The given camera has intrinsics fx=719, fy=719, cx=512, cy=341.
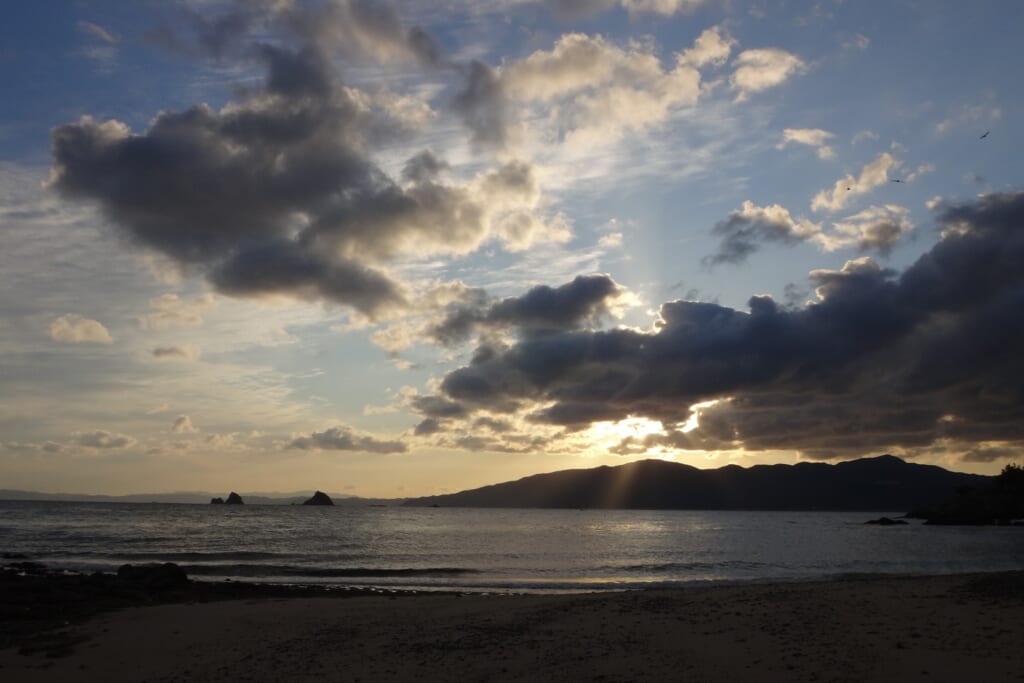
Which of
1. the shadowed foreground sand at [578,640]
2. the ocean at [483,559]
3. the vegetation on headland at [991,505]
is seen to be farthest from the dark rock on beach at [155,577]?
the vegetation on headland at [991,505]

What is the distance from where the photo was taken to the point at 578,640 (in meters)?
17.2

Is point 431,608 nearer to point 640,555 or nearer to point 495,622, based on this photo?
point 495,622

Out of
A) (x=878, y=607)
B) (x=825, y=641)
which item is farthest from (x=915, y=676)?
(x=878, y=607)

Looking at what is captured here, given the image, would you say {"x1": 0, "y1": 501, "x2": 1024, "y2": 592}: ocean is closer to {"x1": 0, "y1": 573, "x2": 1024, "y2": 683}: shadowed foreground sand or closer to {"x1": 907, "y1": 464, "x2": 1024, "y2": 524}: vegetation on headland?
{"x1": 0, "y1": 573, "x2": 1024, "y2": 683}: shadowed foreground sand

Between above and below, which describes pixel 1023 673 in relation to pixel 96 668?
above

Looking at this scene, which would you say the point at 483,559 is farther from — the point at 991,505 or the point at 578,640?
the point at 991,505

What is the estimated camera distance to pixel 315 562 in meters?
50.0

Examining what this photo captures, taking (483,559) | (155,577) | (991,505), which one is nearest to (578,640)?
(155,577)

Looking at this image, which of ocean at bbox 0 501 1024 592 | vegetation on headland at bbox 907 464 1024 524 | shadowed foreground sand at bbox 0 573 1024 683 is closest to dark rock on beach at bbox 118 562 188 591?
shadowed foreground sand at bbox 0 573 1024 683

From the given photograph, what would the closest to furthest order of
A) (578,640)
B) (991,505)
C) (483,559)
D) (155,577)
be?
(578,640)
(155,577)
(483,559)
(991,505)

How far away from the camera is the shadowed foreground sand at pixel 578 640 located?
14180mm

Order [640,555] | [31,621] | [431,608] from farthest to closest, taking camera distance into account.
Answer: [640,555] → [431,608] → [31,621]

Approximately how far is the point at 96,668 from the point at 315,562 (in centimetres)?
3487

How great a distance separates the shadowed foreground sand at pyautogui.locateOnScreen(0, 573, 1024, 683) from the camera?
1418 cm
